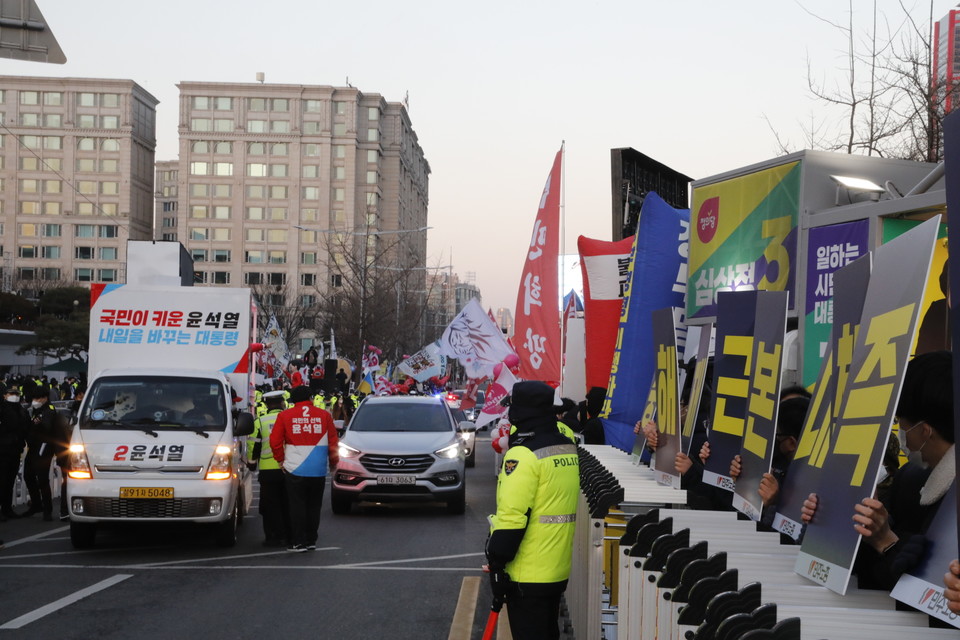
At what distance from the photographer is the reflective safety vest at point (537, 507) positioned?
221 inches

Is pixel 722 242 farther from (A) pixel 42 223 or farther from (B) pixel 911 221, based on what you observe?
(A) pixel 42 223

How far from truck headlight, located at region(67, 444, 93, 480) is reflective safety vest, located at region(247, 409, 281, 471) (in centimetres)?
189

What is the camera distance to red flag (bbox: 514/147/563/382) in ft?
52.6

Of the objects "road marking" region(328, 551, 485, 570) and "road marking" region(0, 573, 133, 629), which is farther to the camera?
"road marking" region(328, 551, 485, 570)

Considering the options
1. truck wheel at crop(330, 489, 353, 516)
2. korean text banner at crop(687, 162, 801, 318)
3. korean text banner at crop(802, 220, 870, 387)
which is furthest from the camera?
truck wheel at crop(330, 489, 353, 516)

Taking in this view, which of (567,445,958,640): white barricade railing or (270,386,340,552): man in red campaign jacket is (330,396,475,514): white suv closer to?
(270,386,340,552): man in red campaign jacket

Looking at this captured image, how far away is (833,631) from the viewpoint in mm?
3092

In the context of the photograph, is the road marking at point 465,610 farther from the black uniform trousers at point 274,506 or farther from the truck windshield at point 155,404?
the truck windshield at point 155,404

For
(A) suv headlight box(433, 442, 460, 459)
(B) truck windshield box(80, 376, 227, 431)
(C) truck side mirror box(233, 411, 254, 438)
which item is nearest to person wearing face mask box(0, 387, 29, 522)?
(B) truck windshield box(80, 376, 227, 431)

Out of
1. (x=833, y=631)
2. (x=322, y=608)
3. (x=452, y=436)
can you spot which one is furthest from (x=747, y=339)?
(x=452, y=436)

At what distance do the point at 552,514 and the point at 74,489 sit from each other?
26.0 ft

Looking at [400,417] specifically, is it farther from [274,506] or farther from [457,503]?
[274,506]

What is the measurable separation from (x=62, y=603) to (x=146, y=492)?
2.72m

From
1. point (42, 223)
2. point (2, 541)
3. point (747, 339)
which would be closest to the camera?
point (747, 339)
